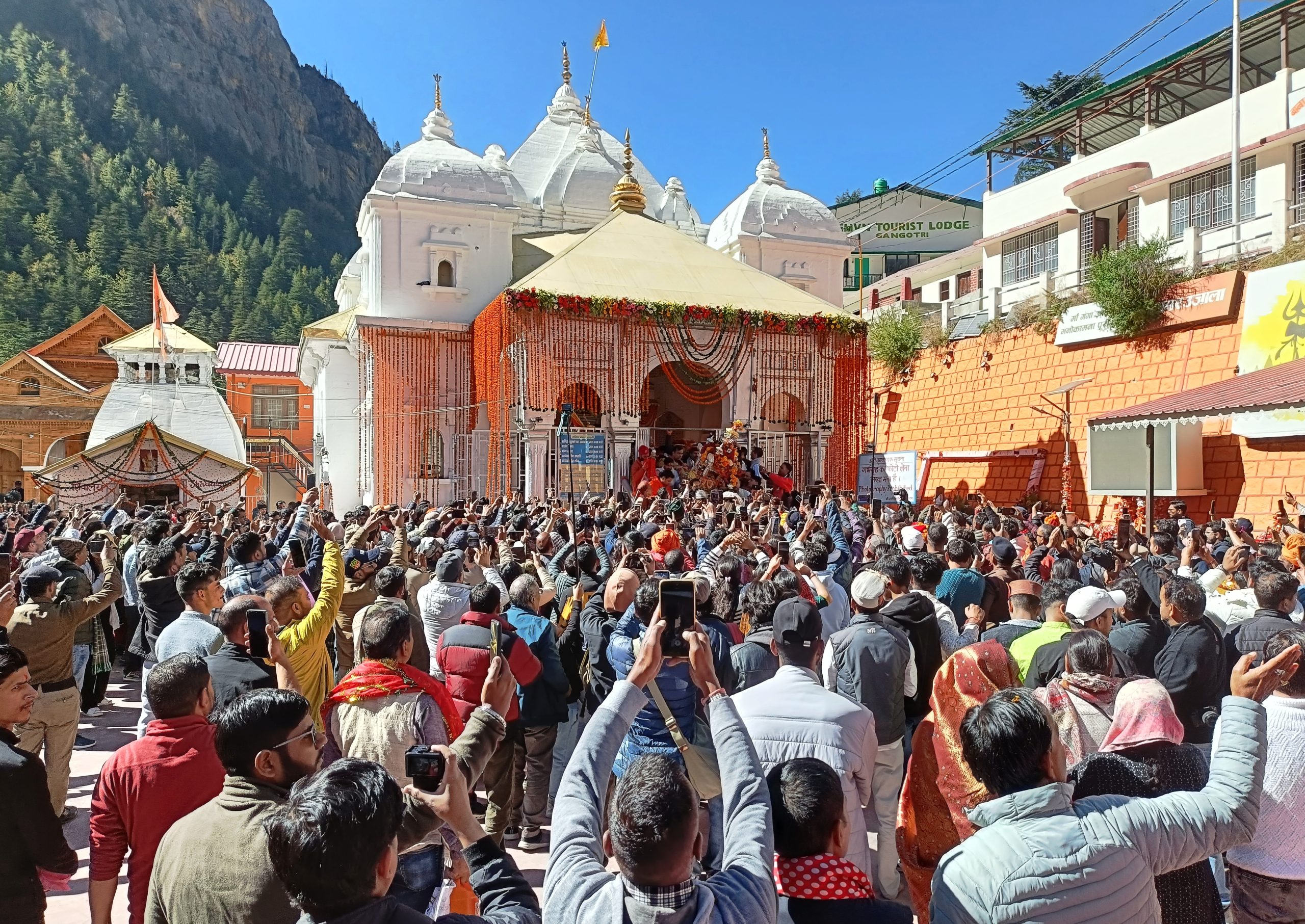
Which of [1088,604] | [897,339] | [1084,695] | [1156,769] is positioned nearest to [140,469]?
[897,339]

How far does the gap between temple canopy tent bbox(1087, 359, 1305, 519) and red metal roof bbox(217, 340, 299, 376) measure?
1381 inches

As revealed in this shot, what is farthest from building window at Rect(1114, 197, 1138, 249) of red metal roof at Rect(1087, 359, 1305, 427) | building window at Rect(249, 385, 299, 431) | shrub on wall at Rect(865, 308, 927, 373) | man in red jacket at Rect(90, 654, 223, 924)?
building window at Rect(249, 385, 299, 431)

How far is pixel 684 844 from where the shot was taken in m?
1.63

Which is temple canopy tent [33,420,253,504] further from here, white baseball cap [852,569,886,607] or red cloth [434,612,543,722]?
white baseball cap [852,569,886,607]

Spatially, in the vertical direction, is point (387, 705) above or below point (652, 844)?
below

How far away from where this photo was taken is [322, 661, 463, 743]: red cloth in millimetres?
3029

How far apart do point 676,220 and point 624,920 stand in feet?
95.6

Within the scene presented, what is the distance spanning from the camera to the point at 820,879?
1896 millimetres

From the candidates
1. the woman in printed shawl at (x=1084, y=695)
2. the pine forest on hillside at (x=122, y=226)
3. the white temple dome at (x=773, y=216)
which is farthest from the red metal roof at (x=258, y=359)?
the woman in printed shawl at (x=1084, y=695)

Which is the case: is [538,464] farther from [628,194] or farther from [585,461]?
[628,194]

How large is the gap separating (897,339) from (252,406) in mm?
28713

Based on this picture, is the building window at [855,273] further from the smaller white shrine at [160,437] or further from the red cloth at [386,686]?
the red cloth at [386,686]

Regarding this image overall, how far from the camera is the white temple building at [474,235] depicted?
70.6 ft

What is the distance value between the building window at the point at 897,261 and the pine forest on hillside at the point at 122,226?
3483 centimetres
